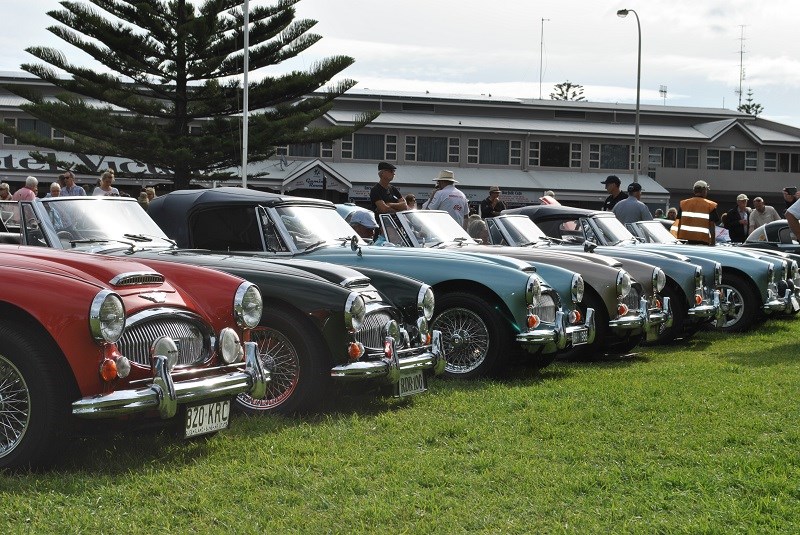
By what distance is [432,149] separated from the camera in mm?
51750

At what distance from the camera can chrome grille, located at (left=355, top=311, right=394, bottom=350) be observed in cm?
756

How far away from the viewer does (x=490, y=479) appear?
5465mm

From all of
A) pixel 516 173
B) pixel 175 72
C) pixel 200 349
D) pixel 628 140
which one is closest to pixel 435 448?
pixel 200 349

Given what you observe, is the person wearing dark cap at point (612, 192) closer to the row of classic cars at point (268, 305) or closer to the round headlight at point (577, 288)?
the row of classic cars at point (268, 305)

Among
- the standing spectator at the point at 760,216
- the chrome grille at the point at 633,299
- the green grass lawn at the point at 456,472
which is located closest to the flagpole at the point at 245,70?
the standing spectator at the point at 760,216

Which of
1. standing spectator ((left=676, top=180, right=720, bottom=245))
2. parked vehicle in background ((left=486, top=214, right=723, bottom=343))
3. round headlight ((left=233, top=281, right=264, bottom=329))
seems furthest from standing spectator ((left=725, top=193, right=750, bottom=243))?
round headlight ((left=233, top=281, right=264, bottom=329))

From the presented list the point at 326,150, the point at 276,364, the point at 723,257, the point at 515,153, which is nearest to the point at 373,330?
the point at 276,364

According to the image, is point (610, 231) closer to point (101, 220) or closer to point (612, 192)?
point (612, 192)

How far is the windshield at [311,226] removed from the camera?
9.12 metres

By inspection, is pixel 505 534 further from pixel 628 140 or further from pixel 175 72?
pixel 628 140

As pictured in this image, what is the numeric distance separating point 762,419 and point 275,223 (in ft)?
13.8

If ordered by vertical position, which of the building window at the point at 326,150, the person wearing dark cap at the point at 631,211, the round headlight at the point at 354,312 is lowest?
the round headlight at the point at 354,312

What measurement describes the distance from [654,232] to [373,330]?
8803 millimetres

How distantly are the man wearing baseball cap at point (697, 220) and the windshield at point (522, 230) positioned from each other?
4.43m
